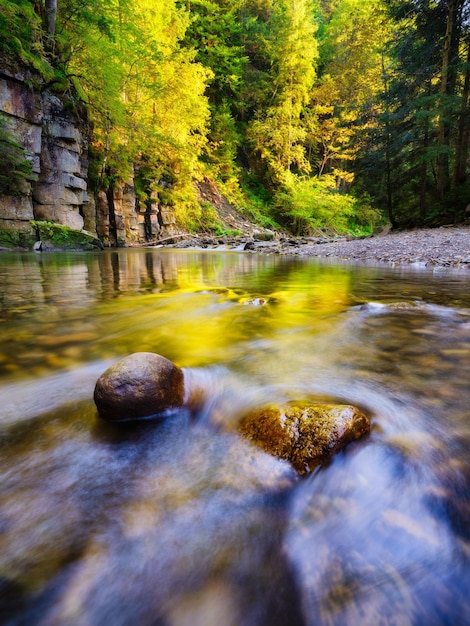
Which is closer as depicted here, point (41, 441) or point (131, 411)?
point (41, 441)

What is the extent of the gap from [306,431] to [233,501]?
1.19 feet

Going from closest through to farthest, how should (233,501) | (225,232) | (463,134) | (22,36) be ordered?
(233,501), (22,36), (463,134), (225,232)

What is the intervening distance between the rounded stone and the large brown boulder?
0.40 m

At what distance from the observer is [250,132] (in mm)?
24906

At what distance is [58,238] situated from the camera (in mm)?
12078

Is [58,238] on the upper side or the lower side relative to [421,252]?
upper

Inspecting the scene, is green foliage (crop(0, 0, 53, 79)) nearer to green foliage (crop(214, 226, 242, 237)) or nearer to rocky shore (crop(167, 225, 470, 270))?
rocky shore (crop(167, 225, 470, 270))

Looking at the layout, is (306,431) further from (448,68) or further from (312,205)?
(312,205)

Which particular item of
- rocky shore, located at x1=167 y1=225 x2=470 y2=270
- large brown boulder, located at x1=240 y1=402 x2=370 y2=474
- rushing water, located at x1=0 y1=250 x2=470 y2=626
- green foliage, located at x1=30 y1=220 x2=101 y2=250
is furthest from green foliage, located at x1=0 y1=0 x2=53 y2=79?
large brown boulder, located at x1=240 y1=402 x2=370 y2=474

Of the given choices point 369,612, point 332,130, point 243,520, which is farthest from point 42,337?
point 332,130

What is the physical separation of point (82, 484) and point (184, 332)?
1761 millimetres

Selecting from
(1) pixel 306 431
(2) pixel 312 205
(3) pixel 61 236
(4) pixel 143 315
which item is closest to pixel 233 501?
(1) pixel 306 431

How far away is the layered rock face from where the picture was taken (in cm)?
1099

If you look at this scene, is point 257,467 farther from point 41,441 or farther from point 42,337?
Result: point 42,337
